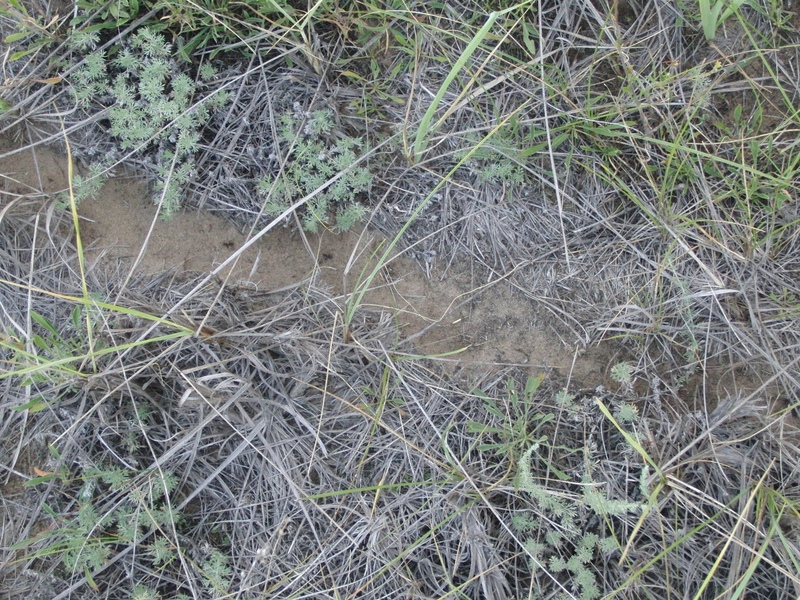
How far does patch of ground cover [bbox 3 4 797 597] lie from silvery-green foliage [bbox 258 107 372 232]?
0.05m

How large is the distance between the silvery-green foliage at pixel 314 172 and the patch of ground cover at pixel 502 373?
0.17ft

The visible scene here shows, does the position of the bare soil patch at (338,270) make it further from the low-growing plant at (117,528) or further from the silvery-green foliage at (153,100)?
the low-growing plant at (117,528)

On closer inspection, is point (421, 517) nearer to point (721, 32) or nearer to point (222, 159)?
point (222, 159)

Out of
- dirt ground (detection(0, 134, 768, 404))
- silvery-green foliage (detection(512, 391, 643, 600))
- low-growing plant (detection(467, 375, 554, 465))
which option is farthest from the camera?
dirt ground (detection(0, 134, 768, 404))

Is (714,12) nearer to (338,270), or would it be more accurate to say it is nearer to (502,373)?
(502,373)

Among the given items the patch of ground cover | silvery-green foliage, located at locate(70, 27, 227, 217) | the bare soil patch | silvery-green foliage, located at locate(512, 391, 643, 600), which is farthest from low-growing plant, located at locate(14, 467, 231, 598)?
silvery-green foliage, located at locate(512, 391, 643, 600)

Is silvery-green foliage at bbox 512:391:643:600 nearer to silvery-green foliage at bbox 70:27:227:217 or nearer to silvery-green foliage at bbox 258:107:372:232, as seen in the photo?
silvery-green foliage at bbox 258:107:372:232

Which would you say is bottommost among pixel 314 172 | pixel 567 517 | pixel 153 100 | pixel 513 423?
pixel 567 517

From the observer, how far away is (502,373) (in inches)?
93.4

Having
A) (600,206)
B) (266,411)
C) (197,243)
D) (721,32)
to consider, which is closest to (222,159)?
(197,243)

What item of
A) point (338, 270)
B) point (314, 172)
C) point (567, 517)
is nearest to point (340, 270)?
point (338, 270)

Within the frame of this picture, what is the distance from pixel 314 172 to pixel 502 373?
104cm

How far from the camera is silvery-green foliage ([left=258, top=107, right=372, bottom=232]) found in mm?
2303

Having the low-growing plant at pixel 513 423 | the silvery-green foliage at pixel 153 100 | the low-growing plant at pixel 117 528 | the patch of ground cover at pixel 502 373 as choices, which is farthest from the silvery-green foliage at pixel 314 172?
the low-growing plant at pixel 117 528
